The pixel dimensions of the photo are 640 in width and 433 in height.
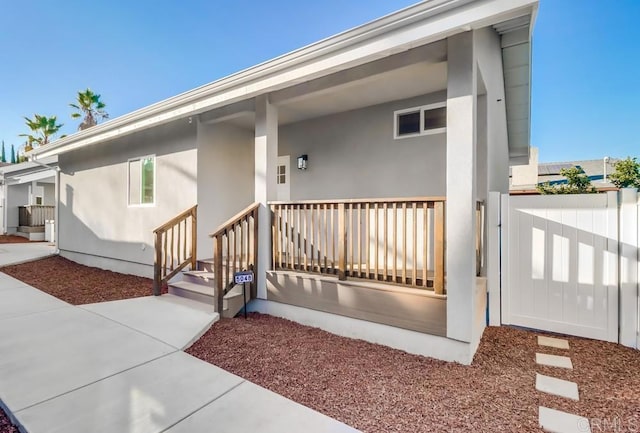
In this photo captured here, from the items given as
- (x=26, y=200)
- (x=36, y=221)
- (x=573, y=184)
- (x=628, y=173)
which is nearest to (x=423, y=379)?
(x=573, y=184)

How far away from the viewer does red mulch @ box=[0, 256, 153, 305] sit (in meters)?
5.64

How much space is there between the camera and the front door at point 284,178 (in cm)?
656

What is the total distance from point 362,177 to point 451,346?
126 inches

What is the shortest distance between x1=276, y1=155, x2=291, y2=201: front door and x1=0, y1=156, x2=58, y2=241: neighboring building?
44.4 ft

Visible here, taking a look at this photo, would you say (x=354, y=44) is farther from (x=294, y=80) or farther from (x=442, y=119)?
(x=442, y=119)

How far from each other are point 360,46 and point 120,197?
7.17 m

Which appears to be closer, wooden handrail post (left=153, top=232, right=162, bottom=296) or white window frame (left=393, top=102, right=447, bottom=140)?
white window frame (left=393, top=102, right=447, bottom=140)

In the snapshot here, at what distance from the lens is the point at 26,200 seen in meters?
17.2

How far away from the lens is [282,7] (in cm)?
831

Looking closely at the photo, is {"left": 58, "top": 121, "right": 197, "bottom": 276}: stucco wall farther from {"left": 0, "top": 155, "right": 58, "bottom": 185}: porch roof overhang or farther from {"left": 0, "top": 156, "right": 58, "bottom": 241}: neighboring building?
{"left": 0, "top": 156, "right": 58, "bottom": 241}: neighboring building

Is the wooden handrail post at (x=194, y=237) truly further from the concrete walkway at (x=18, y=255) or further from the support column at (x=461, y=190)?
the concrete walkway at (x=18, y=255)

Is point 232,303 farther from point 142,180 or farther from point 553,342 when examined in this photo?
point 142,180

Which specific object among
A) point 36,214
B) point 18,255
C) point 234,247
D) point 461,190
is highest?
point 461,190

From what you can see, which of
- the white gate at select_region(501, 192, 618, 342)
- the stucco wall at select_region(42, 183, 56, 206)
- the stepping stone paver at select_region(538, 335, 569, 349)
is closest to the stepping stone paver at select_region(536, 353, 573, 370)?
the stepping stone paver at select_region(538, 335, 569, 349)
